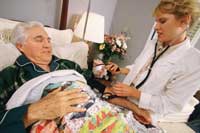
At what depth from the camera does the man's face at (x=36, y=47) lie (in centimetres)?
124

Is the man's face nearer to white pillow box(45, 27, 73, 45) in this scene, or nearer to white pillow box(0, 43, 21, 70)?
white pillow box(0, 43, 21, 70)

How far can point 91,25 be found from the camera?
1828 millimetres

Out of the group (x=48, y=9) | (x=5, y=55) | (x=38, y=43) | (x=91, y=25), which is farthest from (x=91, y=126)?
(x=48, y=9)

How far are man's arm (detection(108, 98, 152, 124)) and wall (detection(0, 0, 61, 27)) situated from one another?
3.49 feet

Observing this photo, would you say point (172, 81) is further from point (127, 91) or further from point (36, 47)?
point (36, 47)

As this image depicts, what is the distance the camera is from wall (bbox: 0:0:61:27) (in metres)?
1.72

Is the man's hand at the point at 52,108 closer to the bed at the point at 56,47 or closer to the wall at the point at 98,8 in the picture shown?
the bed at the point at 56,47

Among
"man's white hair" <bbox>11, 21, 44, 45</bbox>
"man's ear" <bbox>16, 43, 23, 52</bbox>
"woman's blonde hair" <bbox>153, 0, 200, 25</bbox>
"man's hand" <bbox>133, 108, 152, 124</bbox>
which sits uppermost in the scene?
"woman's blonde hair" <bbox>153, 0, 200, 25</bbox>

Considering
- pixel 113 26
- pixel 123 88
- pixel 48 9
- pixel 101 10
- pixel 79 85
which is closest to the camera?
pixel 79 85

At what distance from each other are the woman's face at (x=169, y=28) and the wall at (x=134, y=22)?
99 cm

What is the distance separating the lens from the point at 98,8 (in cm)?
225

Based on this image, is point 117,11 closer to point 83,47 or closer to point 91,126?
point 83,47

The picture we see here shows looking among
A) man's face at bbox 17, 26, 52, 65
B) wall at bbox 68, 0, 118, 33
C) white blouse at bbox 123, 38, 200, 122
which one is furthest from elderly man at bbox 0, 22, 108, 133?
wall at bbox 68, 0, 118, 33

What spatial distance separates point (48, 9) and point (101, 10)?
658mm
